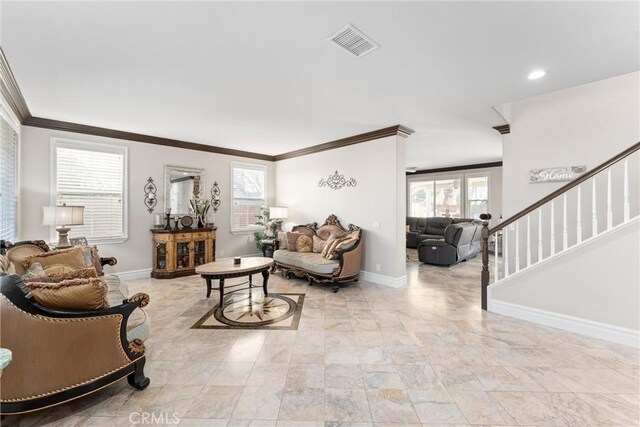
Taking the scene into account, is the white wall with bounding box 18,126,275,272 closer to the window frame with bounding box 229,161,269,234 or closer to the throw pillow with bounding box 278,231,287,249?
the window frame with bounding box 229,161,269,234

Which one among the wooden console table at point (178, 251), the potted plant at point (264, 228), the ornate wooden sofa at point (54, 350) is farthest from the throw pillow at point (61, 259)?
the potted plant at point (264, 228)

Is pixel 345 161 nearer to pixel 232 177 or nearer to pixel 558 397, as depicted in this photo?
pixel 232 177

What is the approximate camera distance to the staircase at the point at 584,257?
8.54 feet

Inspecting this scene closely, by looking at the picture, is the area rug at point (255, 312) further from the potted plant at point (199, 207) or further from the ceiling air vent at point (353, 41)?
the ceiling air vent at point (353, 41)

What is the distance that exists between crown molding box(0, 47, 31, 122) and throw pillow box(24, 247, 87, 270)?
6.06ft

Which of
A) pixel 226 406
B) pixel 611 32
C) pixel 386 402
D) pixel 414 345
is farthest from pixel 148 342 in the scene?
pixel 611 32

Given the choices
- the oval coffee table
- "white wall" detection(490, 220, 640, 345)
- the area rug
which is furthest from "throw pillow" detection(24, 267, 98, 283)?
"white wall" detection(490, 220, 640, 345)

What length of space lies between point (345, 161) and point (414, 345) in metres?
3.52

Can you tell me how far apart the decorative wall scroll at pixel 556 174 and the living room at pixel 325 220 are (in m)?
0.06

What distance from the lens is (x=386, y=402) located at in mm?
1860

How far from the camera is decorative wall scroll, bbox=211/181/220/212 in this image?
19.4 feet
